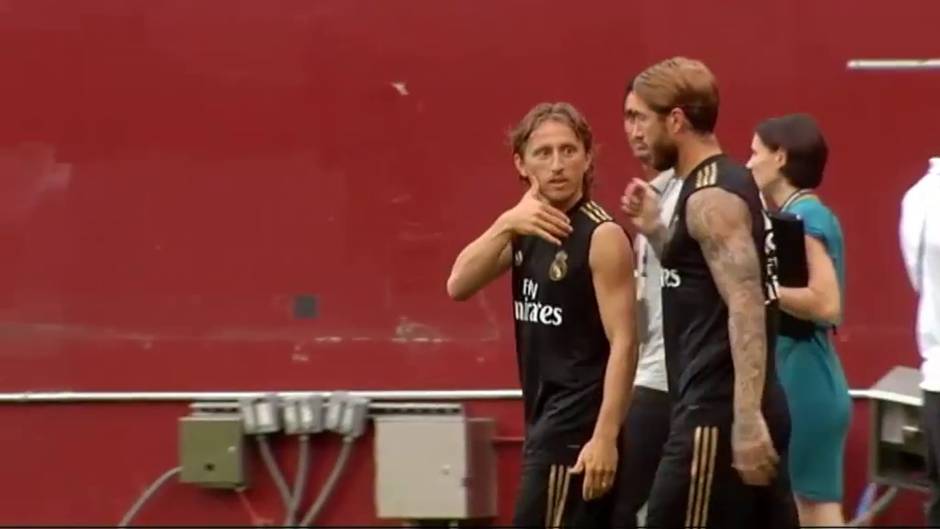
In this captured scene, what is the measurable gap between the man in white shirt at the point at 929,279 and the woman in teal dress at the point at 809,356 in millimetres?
291

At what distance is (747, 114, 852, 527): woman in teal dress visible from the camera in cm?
738

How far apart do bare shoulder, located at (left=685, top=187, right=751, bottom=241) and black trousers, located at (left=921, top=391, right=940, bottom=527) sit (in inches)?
55.8

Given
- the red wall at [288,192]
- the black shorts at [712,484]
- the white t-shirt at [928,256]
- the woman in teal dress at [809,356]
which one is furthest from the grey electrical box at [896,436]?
the black shorts at [712,484]

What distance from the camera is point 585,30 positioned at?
28.7 ft

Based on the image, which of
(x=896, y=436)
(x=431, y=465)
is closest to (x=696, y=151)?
(x=896, y=436)

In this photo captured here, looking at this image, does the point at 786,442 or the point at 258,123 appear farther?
the point at 258,123

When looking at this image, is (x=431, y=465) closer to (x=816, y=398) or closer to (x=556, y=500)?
(x=816, y=398)

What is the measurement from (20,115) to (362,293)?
60.9 inches

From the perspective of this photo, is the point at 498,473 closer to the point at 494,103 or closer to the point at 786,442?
the point at 494,103

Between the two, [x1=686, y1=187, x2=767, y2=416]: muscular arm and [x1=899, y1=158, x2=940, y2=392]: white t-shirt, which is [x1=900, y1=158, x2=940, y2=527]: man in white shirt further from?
[x1=686, y1=187, x2=767, y2=416]: muscular arm

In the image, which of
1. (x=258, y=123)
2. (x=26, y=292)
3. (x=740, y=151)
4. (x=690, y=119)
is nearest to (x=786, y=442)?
(x=690, y=119)

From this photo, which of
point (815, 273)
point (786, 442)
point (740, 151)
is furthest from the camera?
point (740, 151)

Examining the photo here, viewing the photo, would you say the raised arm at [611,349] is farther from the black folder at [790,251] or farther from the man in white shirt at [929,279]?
the man in white shirt at [929,279]

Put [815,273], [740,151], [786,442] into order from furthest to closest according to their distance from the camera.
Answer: [740,151] < [815,273] < [786,442]
